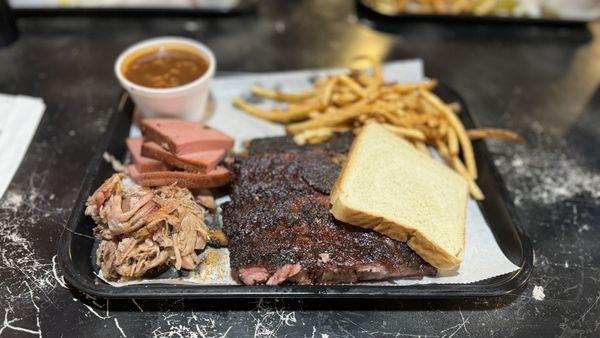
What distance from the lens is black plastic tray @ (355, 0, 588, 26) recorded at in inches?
167

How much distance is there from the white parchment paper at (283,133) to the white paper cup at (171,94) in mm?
247

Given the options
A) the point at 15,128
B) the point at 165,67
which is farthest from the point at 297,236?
the point at 15,128

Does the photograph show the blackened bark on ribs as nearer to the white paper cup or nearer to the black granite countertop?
the white paper cup

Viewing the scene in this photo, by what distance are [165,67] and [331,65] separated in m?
1.60

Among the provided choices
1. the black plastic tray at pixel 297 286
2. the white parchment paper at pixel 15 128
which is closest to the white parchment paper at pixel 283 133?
the black plastic tray at pixel 297 286

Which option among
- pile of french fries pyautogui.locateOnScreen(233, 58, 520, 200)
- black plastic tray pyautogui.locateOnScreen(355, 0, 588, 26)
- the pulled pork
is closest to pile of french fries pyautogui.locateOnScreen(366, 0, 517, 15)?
black plastic tray pyautogui.locateOnScreen(355, 0, 588, 26)

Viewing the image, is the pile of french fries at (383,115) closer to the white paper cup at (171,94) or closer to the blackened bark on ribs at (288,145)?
the blackened bark on ribs at (288,145)

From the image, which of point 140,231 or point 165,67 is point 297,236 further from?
point 165,67

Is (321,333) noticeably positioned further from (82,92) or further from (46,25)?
(46,25)

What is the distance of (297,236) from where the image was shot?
2246 millimetres

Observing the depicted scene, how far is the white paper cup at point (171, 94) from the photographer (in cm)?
281

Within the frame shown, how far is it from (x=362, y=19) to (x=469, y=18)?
1030mm

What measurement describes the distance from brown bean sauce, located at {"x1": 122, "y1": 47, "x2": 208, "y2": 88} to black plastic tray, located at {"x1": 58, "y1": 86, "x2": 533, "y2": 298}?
20.5 inches

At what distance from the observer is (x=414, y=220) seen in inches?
89.5
